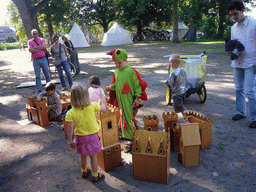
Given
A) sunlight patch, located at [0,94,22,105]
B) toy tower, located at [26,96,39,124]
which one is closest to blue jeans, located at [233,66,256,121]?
toy tower, located at [26,96,39,124]

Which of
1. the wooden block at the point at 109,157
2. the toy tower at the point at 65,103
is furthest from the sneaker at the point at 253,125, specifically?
the toy tower at the point at 65,103

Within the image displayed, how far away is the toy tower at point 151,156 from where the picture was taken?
2.71m

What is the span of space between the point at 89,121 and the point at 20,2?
1178 cm

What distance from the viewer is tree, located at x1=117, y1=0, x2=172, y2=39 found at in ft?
118

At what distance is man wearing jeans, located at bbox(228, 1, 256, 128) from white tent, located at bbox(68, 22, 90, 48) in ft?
109

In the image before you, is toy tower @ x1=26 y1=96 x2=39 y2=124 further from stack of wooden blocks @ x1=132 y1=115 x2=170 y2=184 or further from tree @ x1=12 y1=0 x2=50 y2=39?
tree @ x1=12 y1=0 x2=50 y2=39

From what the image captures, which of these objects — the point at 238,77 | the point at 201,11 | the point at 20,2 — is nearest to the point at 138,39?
the point at 201,11

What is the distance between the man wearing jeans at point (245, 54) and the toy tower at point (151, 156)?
250 centimetres

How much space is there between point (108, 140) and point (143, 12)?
35.4 m

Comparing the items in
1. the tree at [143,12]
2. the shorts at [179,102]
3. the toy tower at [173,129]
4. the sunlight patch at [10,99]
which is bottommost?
the sunlight patch at [10,99]

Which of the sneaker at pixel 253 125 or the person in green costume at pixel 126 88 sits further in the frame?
the sneaker at pixel 253 125

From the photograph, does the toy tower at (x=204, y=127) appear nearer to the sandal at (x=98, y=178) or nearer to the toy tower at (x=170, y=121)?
the toy tower at (x=170, y=121)

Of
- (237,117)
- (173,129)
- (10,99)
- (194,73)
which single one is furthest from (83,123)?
(10,99)

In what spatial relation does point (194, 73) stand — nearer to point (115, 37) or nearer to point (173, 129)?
point (173, 129)
